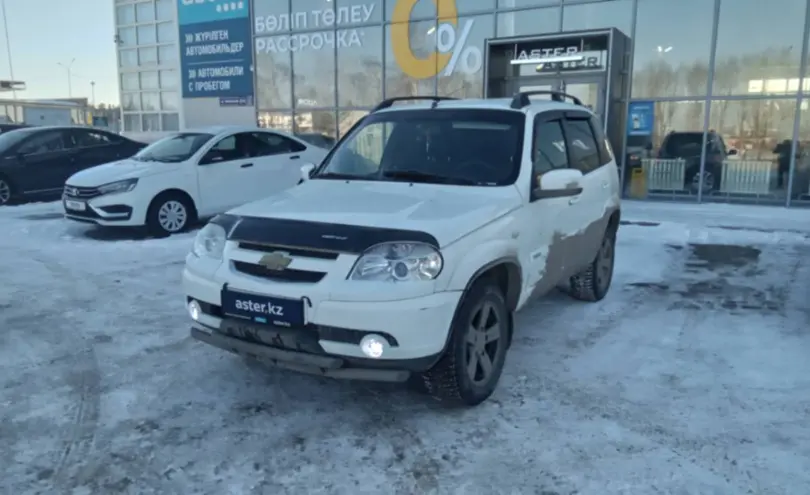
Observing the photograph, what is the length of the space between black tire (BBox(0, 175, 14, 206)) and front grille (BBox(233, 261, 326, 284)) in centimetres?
1153

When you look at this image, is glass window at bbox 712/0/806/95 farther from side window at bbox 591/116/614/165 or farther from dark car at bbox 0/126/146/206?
dark car at bbox 0/126/146/206

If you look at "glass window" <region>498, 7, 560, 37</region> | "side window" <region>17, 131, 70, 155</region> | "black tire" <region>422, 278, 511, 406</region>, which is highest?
"glass window" <region>498, 7, 560, 37</region>

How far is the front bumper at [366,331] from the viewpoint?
3379 millimetres

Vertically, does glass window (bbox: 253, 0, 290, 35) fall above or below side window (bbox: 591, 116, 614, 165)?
above

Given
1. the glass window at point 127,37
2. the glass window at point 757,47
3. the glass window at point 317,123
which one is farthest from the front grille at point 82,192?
the glass window at point 127,37

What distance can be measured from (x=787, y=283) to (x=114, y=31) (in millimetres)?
33419

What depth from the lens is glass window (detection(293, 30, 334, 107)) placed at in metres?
17.1

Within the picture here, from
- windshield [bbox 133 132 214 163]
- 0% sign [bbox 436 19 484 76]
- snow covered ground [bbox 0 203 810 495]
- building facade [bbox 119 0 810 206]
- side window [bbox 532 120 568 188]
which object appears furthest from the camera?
0% sign [bbox 436 19 484 76]

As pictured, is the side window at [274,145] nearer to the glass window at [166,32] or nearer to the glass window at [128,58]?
the glass window at [166,32]

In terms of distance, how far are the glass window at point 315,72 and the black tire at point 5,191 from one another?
24.3ft

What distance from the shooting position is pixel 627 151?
546 inches

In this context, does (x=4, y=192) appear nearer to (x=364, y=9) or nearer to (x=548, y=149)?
(x=364, y=9)

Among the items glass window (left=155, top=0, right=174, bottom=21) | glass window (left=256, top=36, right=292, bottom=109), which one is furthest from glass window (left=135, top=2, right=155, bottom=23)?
glass window (left=256, top=36, right=292, bottom=109)

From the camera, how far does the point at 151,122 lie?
30.8m
